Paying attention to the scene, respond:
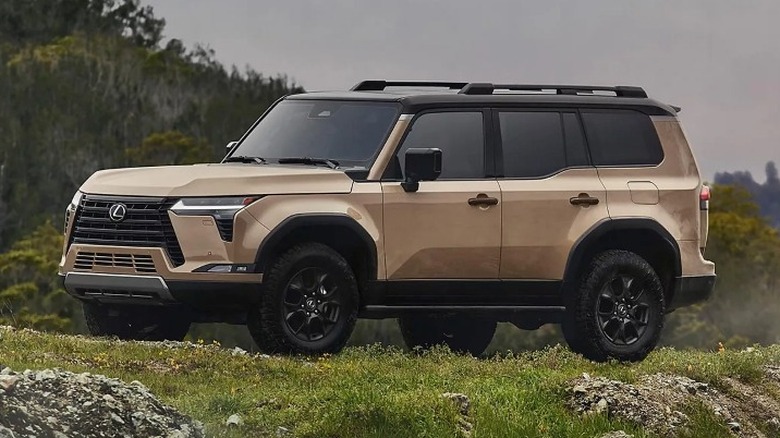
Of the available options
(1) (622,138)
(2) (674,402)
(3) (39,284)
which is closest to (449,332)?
(1) (622,138)

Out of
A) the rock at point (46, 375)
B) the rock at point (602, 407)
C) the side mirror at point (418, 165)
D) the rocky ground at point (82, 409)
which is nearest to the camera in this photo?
the rocky ground at point (82, 409)

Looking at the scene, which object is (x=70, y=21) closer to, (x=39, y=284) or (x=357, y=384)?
(x=39, y=284)

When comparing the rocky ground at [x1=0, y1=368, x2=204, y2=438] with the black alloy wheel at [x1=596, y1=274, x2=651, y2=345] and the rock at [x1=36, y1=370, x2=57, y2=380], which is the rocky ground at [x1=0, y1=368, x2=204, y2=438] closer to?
the rock at [x1=36, y1=370, x2=57, y2=380]

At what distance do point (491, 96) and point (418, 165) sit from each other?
1230 mm

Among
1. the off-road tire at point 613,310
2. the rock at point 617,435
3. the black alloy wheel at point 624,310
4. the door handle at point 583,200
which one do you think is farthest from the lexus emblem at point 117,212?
the black alloy wheel at point 624,310

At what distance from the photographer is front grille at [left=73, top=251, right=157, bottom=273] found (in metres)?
13.0

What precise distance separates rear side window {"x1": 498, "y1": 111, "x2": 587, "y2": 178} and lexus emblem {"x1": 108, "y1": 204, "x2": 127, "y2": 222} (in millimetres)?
3031

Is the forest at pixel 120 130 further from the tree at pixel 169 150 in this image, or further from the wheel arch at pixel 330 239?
the wheel arch at pixel 330 239

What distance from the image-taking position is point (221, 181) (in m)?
12.9

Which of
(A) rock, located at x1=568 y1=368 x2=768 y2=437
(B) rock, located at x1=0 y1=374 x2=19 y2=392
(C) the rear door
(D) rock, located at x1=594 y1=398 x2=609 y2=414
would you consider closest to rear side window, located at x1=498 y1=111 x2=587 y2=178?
(C) the rear door

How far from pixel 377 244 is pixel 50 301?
53.1 m

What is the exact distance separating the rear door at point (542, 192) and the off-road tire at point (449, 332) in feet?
7.05

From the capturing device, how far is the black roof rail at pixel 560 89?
47.0ft

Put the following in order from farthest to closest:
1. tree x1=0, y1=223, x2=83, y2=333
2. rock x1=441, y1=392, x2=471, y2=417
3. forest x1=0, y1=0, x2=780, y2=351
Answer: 1. forest x1=0, y1=0, x2=780, y2=351
2. tree x1=0, y1=223, x2=83, y2=333
3. rock x1=441, y1=392, x2=471, y2=417
